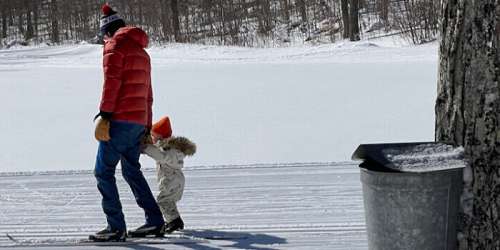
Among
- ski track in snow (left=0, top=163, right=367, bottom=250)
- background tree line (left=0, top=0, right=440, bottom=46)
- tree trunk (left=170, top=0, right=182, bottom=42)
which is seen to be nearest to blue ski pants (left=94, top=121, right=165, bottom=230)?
ski track in snow (left=0, top=163, right=367, bottom=250)

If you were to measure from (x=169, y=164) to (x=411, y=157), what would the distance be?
1808mm

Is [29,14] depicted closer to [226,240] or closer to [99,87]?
[99,87]

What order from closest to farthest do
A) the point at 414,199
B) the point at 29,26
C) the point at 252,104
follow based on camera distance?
the point at 414,199, the point at 252,104, the point at 29,26

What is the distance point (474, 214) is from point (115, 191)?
2215 mm

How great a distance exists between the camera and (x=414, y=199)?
3273 mm

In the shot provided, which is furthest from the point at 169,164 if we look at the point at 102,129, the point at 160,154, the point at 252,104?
the point at 252,104

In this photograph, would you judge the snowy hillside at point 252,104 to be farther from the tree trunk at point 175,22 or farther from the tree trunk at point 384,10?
the tree trunk at point 175,22

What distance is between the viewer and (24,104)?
38.2 ft

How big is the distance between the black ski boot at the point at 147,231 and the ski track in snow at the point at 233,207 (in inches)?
4.8

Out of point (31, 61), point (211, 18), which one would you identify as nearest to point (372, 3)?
point (211, 18)

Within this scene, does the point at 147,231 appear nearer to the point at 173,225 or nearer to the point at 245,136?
the point at 173,225

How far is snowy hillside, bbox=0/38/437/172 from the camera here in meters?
7.96

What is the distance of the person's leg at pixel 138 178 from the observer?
15.1ft

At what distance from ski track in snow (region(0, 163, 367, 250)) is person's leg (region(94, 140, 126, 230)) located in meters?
0.31
